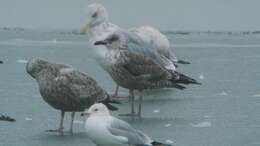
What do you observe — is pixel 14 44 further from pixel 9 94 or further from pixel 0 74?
pixel 9 94

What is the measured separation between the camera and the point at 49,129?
9.45 metres

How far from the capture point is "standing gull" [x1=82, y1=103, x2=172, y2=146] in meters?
7.61

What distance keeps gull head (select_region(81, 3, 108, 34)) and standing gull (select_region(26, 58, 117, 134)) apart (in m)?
2.70

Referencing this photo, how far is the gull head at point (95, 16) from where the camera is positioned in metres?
12.1

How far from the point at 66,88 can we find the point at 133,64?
1598mm

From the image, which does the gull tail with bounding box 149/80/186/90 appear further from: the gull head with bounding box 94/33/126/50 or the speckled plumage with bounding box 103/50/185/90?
the gull head with bounding box 94/33/126/50

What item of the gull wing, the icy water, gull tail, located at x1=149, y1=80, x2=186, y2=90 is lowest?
the icy water

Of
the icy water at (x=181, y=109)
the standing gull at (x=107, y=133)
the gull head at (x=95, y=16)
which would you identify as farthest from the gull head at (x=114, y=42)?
the standing gull at (x=107, y=133)

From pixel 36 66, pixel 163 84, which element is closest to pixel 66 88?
pixel 36 66

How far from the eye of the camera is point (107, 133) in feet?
25.0

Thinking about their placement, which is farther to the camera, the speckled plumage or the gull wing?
the speckled plumage

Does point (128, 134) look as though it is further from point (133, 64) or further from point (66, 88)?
point (133, 64)

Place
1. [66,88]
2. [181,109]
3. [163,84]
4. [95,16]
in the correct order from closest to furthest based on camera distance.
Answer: [66,88]
[181,109]
[163,84]
[95,16]

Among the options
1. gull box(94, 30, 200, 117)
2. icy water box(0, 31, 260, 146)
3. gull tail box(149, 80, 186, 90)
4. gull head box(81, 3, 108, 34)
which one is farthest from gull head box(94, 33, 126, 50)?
gull head box(81, 3, 108, 34)
